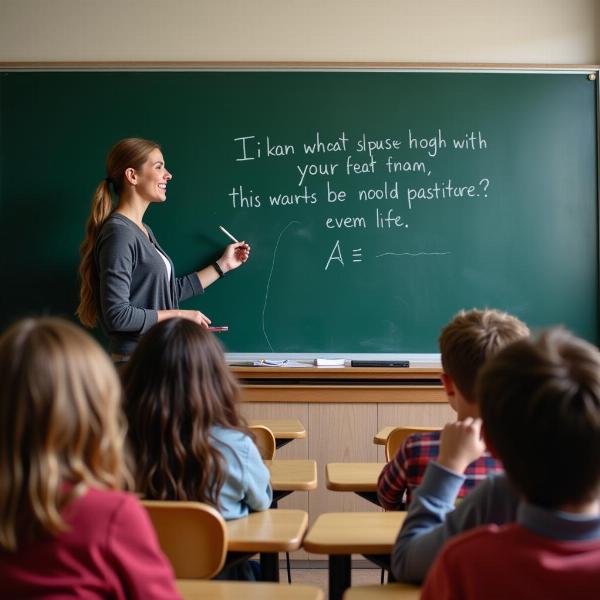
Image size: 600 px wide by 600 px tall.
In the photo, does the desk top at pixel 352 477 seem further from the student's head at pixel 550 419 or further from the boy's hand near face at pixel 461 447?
the student's head at pixel 550 419

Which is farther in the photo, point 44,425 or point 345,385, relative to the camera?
point 345,385

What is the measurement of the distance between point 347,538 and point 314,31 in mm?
3220

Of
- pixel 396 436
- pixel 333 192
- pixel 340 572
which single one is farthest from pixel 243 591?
pixel 333 192

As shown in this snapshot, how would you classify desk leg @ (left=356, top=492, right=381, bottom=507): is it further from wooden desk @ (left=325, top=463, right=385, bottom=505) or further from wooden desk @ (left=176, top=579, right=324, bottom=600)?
wooden desk @ (left=176, top=579, right=324, bottom=600)

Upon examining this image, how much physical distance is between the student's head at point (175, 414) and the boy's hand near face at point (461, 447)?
64 cm

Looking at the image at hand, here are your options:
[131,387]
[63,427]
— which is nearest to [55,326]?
[63,427]

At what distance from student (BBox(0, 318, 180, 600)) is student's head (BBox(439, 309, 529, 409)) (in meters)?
0.98

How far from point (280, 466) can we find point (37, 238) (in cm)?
220

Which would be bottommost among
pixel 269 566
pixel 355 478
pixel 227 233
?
pixel 269 566

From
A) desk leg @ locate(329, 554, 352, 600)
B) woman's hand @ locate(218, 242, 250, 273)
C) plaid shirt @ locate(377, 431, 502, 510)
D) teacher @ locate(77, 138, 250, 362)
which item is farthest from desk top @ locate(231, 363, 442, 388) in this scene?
desk leg @ locate(329, 554, 352, 600)

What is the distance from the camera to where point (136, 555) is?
43.9 inches

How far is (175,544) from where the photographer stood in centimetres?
163

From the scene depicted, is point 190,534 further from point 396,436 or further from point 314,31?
point 314,31

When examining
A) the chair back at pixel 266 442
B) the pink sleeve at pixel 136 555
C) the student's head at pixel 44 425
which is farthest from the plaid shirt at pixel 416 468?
the student's head at pixel 44 425
